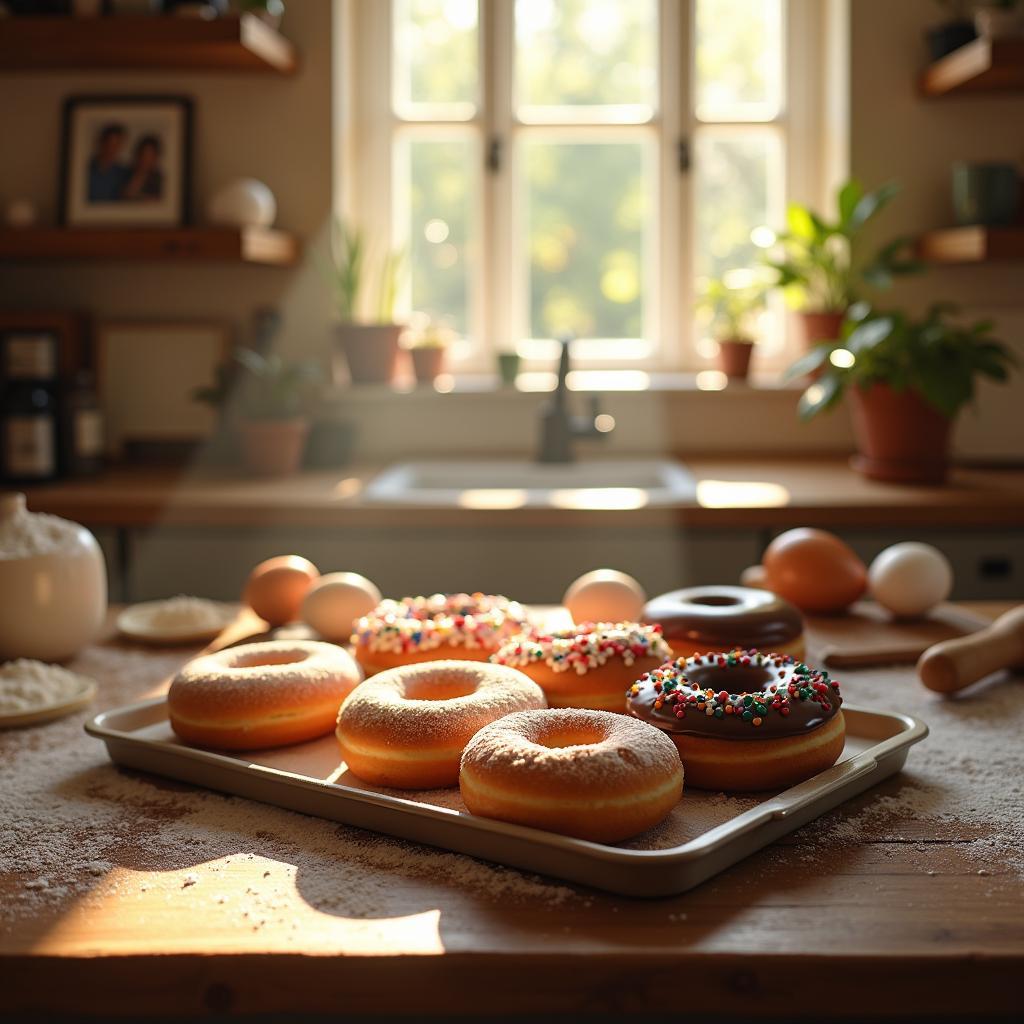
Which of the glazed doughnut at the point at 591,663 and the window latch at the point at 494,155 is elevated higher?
the window latch at the point at 494,155

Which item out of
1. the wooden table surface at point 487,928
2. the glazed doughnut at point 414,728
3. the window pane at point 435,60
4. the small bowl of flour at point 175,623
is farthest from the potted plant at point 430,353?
the wooden table surface at point 487,928

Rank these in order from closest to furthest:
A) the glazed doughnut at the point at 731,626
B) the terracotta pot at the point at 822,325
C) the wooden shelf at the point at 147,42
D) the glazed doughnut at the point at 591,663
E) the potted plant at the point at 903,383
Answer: the glazed doughnut at the point at 591,663
the glazed doughnut at the point at 731,626
the potted plant at the point at 903,383
the wooden shelf at the point at 147,42
the terracotta pot at the point at 822,325

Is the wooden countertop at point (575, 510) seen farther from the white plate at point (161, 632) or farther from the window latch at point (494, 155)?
the window latch at point (494, 155)

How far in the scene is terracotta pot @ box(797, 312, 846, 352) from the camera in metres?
3.03

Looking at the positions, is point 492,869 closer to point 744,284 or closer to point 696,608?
point 696,608

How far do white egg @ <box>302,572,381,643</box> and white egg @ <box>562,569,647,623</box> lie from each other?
236mm

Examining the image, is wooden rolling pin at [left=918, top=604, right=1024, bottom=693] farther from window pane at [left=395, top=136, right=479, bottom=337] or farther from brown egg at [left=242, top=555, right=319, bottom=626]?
window pane at [left=395, top=136, right=479, bottom=337]

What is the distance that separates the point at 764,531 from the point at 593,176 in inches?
51.8

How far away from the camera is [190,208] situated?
3.07m

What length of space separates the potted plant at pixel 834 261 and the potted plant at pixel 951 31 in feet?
1.05

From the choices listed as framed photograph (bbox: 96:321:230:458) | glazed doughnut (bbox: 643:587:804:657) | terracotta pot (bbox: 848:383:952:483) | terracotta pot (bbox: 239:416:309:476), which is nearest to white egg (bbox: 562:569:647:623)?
glazed doughnut (bbox: 643:587:804:657)

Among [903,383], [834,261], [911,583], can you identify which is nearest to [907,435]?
[903,383]

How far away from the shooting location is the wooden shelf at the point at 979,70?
262 centimetres

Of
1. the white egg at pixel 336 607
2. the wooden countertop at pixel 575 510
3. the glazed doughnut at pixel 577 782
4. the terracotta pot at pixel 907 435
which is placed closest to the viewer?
the glazed doughnut at pixel 577 782
